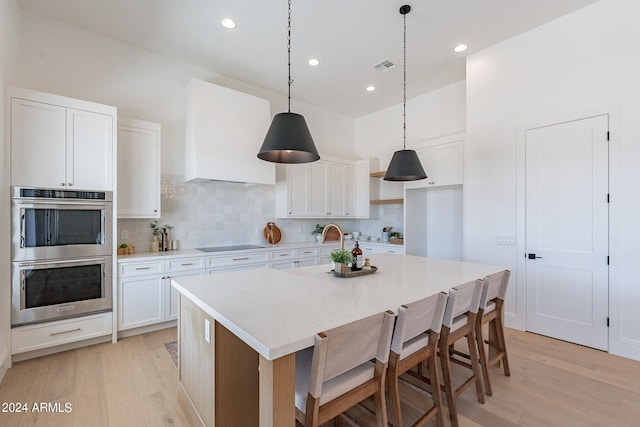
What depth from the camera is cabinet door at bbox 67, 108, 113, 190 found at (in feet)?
9.22

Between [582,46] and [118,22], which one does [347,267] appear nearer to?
[582,46]

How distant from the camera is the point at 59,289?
276cm

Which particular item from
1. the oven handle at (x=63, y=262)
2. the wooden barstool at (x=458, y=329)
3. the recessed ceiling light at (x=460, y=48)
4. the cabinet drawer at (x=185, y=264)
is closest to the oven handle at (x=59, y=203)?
the oven handle at (x=63, y=262)

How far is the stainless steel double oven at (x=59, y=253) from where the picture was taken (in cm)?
257

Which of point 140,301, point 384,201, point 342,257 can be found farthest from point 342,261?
point 384,201

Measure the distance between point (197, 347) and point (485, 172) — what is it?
3.68m

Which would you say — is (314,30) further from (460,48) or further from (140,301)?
(140,301)

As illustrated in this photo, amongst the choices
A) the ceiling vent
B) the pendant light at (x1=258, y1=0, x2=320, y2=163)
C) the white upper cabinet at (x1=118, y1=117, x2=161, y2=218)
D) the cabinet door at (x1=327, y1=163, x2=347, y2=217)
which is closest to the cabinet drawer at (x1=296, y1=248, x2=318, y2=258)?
the cabinet door at (x1=327, y1=163, x2=347, y2=217)

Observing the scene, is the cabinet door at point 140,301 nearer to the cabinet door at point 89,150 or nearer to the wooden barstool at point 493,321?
the cabinet door at point 89,150

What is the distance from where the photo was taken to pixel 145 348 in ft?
9.71

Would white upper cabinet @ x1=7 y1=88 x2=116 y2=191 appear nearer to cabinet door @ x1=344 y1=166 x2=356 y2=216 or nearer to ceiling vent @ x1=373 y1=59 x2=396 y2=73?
ceiling vent @ x1=373 y1=59 x2=396 y2=73

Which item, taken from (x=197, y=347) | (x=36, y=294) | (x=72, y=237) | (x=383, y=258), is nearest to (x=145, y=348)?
(x=36, y=294)

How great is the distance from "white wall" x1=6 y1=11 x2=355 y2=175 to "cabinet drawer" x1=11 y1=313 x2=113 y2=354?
6.24 ft

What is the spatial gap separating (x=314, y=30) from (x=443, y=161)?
253 centimetres
